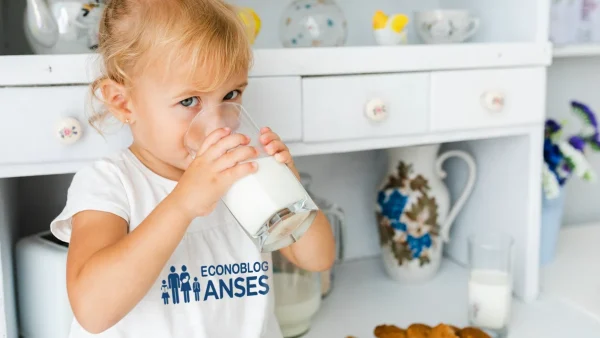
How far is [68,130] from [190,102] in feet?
0.57

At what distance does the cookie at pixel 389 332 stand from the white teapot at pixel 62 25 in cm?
61

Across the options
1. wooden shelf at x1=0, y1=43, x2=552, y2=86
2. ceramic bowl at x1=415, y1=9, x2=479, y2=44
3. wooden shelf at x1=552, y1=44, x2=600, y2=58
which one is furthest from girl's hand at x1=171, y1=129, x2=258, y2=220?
wooden shelf at x1=552, y1=44, x2=600, y2=58

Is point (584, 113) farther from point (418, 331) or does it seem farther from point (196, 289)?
point (196, 289)

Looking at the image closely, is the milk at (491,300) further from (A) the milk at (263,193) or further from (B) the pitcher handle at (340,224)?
(A) the milk at (263,193)

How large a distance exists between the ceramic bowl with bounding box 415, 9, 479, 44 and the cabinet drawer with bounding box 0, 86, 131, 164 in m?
0.63

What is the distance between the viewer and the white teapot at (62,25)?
2.71 ft

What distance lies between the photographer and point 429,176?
1182mm

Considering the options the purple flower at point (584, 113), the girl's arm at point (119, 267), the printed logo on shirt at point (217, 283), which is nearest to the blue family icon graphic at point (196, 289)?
the printed logo on shirt at point (217, 283)

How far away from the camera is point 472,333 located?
961 mm

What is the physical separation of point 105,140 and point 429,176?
63cm

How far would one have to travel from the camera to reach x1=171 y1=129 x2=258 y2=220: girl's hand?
0.64m

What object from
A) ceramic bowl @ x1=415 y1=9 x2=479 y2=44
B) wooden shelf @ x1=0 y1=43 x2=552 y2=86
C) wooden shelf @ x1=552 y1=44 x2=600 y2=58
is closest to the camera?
wooden shelf @ x1=0 y1=43 x2=552 y2=86

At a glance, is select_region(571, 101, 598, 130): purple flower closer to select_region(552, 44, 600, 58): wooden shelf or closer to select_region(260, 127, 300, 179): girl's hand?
select_region(552, 44, 600, 58): wooden shelf

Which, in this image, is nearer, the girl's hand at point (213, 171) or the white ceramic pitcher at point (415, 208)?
the girl's hand at point (213, 171)
